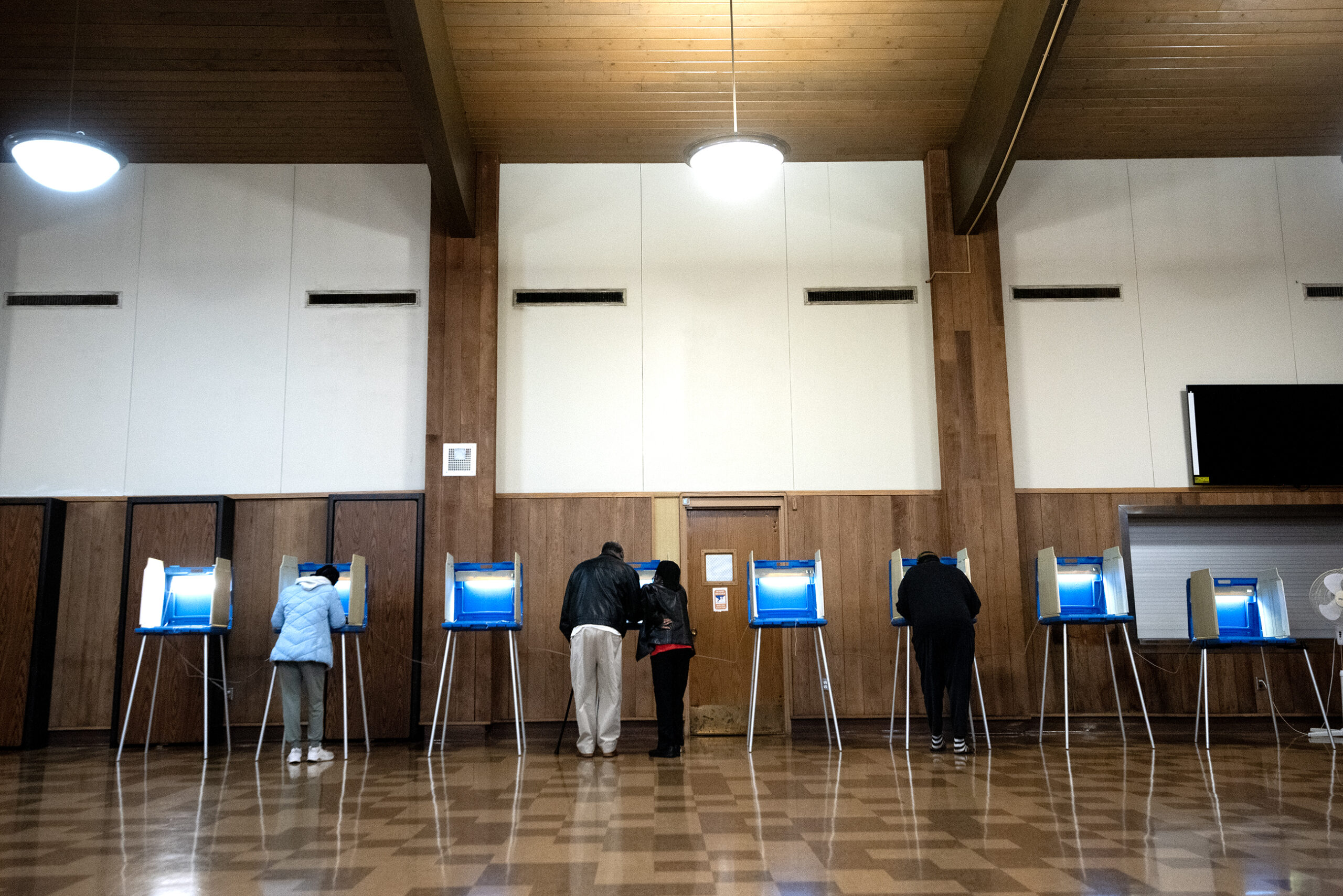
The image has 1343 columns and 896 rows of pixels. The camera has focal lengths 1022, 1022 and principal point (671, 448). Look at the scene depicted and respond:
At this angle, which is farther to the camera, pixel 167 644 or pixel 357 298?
pixel 357 298

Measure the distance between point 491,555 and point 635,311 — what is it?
2.38m

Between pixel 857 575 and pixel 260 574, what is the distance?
15.8ft

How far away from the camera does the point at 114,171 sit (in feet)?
23.3

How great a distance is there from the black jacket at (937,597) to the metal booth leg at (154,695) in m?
5.52

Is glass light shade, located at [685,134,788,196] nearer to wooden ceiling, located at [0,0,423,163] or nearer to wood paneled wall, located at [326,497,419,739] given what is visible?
wooden ceiling, located at [0,0,423,163]

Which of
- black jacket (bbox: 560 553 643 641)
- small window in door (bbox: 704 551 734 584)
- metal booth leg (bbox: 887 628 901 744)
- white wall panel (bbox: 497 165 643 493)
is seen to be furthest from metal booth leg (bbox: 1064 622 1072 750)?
white wall panel (bbox: 497 165 643 493)

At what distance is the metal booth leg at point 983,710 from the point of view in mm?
7000

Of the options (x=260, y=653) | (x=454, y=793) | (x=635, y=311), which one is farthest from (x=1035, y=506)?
(x=260, y=653)

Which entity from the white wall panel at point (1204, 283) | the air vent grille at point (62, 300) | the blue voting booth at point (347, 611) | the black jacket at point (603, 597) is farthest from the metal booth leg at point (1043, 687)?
the air vent grille at point (62, 300)

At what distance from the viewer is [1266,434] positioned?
27.8 ft

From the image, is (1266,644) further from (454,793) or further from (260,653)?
(260,653)

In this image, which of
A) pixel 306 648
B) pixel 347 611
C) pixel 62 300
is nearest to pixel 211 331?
pixel 62 300

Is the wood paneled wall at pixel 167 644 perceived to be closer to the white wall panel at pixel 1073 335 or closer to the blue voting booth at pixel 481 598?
the blue voting booth at pixel 481 598

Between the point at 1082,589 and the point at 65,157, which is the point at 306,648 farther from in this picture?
the point at 1082,589
